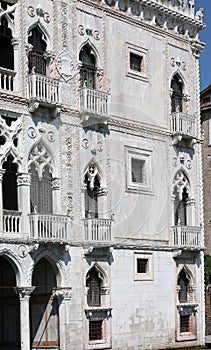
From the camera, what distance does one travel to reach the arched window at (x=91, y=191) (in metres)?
27.1

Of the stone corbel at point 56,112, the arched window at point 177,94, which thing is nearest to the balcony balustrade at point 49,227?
the stone corbel at point 56,112

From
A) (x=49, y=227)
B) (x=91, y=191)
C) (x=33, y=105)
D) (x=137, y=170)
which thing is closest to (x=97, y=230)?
(x=91, y=191)

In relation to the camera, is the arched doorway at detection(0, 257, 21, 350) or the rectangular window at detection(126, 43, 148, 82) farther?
the rectangular window at detection(126, 43, 148, 82)

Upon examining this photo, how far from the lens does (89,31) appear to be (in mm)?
27453

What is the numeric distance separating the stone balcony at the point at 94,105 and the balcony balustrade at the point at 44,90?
1.28m

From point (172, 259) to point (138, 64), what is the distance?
23.0 ft

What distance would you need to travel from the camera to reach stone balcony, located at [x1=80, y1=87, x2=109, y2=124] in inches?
1051

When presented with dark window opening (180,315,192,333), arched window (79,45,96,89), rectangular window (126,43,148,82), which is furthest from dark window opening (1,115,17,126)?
dark window opening (180,315,192,333)

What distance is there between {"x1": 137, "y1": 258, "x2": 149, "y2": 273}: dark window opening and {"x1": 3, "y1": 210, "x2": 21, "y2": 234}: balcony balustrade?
19.5 feet

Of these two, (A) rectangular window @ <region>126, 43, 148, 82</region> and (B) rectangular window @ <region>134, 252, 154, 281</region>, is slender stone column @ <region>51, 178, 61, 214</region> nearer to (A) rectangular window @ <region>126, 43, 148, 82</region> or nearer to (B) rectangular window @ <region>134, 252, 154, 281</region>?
(B) rectangular window @ <region>134, 252, 154, 281</region>

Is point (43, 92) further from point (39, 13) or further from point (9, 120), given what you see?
point (39, 13)

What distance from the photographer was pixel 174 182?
3070cm

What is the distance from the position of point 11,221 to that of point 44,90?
13.4 ft

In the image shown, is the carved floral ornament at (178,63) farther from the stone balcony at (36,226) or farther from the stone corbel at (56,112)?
the stone balcony at (36,226)
